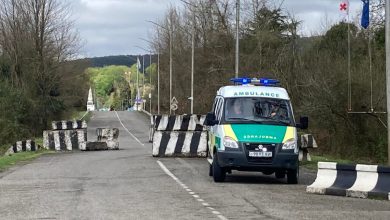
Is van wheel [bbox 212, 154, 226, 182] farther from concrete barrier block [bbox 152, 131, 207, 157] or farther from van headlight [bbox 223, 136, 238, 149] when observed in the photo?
concrete barrier block [bbox 152, 131, 207, 157]

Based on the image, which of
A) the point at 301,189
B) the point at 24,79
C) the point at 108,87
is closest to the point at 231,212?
the point at 301,189

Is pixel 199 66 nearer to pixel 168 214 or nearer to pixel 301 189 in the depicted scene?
pixel 301 189

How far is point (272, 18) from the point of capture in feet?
166

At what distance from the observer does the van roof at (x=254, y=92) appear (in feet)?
57.5

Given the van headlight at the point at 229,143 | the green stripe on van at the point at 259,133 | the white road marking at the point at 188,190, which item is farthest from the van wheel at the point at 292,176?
the white road marking at the point at 188,190

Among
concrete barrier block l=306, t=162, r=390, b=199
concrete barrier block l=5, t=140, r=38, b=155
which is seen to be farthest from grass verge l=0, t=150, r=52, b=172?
concrete barrier block l=306, t=162, r=390, b=199

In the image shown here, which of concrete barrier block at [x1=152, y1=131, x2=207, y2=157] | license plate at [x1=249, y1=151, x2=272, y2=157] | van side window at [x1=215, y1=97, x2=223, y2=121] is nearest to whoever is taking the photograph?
license plate at [x1=249, y1=151, x2=272, y2=157]

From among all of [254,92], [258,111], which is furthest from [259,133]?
[254,92]

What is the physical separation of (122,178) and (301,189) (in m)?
5.03

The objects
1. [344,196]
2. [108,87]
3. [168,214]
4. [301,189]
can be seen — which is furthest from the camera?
[108,87]

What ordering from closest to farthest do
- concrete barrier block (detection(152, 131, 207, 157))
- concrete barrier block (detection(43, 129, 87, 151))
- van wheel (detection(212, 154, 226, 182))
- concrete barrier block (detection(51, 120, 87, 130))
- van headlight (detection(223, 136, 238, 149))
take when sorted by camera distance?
van headlight (detection(223, 136, 238, 149))
van wheel (detection(212, 154, 226, 182))
concrete barrier block (detection(152, 131, 207, 157))
concrete barrier block (detection(43, 129, 87, 151))
concrete barrier block (detection(51, 120, 87, 130))

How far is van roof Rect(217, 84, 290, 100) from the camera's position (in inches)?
690

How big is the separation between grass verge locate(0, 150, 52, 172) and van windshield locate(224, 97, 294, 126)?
29.4 feet

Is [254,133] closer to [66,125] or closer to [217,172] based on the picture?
[217,172]
